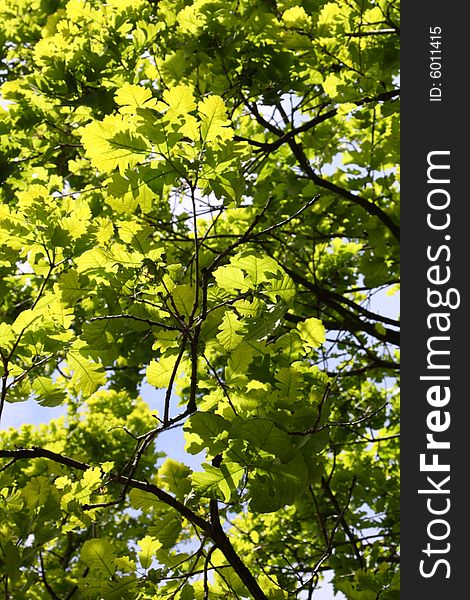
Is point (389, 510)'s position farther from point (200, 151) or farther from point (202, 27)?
point (200, 151)

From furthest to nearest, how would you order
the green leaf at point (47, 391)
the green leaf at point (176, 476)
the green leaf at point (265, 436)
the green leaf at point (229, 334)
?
1. the green leaf at point (47, 391)
2. the green leaf at point (176, 476)
3. the green leaf at point (229, 334)
4. the green leaf at point (265, 436)

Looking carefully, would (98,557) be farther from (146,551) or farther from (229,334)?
(229,334)

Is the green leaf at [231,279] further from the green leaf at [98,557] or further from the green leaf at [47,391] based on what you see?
the green leaf at [98,557]

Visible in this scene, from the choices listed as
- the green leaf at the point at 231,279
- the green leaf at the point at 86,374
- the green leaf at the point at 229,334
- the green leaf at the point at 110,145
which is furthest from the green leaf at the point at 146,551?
the green leaf at the point at 110,145

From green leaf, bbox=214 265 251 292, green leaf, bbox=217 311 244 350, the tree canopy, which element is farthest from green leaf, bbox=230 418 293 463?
green leaf, bbox=214 265 251 292

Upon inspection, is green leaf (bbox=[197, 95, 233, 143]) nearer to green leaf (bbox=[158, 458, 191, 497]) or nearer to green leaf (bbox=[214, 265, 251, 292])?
green leaf (bbox=[214, 265, 251, 292])

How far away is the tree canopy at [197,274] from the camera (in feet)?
5.85

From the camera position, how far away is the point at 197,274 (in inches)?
68.9

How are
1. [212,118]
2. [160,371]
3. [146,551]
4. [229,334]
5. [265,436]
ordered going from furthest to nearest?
[146,551]
[160,371]
[229,334]
[212,118]
[265,436]

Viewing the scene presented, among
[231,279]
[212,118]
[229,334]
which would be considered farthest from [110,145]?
[229,334]

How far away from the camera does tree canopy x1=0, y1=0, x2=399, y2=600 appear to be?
178cm

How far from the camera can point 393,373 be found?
16.6 feet

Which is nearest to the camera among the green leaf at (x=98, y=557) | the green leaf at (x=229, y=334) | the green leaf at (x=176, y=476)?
the green leaf at (x=229, y=334)

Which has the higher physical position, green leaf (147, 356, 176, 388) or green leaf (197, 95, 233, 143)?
green leaf (197, 95, 233, 143)
